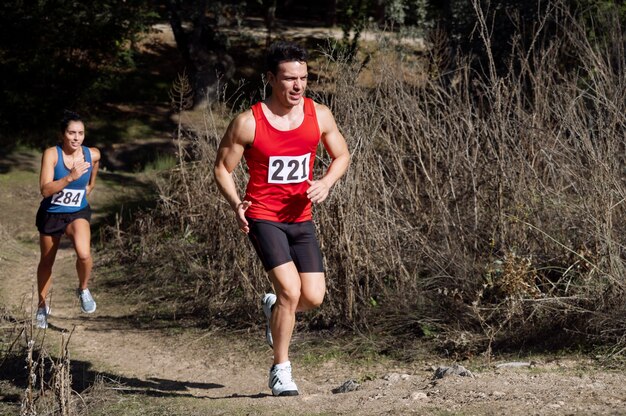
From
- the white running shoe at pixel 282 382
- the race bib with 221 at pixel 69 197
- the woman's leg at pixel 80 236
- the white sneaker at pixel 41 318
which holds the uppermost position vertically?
the race bib with 221 at pixel 69 197

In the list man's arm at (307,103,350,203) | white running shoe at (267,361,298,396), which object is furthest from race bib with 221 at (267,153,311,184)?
white running shoe at (267,361,298,396)

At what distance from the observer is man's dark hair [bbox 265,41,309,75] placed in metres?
5.73

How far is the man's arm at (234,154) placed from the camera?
577 centimetres

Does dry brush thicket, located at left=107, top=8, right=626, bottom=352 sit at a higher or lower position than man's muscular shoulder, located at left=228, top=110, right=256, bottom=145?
lower

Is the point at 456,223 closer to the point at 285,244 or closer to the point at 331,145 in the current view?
the point at 331,145

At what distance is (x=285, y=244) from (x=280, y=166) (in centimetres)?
47

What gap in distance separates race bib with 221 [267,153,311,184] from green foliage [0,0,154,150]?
1397 centimetres

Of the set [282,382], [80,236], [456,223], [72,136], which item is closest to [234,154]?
[282,382]

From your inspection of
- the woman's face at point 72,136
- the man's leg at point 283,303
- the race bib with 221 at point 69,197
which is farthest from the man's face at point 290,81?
the race bib with 221 at point 69,197

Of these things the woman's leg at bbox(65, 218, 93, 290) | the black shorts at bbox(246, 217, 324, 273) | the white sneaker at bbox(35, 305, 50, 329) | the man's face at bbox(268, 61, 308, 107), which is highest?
the man's face at bbox(268, 61, 308, 107)

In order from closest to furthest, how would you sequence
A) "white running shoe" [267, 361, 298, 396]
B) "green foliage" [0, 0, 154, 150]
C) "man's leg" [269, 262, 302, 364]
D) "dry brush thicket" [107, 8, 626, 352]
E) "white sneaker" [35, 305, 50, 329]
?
"man's leg" [269, 262, 302, 364], "white running shoe" [267, 361, 298, 396], "dry brush thicket" [107, 8, 626, 352], "white sneaker" [35, 305, 50, 329], "green foliage" [0, 0, 154, 150]

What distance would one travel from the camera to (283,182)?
5.82 m

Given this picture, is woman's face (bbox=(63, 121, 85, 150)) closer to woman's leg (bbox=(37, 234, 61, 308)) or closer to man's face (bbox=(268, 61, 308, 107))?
woman's leg (bbox=(37, 234, 61, 308))

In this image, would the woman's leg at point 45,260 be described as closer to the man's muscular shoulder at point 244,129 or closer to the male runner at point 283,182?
the male runner at point 283,182
